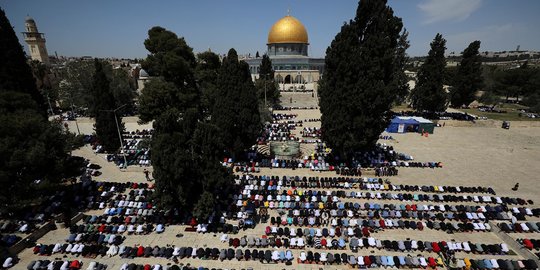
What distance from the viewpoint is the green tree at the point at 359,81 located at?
29.6 m

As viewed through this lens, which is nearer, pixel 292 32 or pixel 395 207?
pixel 395 207

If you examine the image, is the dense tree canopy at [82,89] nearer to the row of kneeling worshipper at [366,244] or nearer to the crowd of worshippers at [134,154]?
the crowd of worshippers at [134,154]

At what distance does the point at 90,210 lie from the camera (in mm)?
25234

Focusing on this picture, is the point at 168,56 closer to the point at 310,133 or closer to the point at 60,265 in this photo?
the point at 60,265

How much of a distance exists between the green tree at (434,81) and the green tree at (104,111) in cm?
5554

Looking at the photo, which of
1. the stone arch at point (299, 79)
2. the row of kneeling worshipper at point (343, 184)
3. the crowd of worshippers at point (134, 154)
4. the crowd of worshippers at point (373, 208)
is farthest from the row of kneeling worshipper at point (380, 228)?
the stone arch at point (299, 79)

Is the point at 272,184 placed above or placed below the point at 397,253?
above

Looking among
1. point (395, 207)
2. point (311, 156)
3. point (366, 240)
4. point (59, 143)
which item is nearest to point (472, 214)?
point (395, 207)

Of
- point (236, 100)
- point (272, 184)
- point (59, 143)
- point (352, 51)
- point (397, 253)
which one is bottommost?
point (397, 253)

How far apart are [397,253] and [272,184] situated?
1303 cm

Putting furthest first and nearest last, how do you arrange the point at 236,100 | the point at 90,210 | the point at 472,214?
the point at 236,100, the point at 90,210, the point at 472,214

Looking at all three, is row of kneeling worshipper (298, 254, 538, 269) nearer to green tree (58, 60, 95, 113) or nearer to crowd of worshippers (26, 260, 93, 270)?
crowd of worshippers (26, 260, 93, 270)

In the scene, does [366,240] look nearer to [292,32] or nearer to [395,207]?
[395,207]

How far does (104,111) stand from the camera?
36.5 meters
